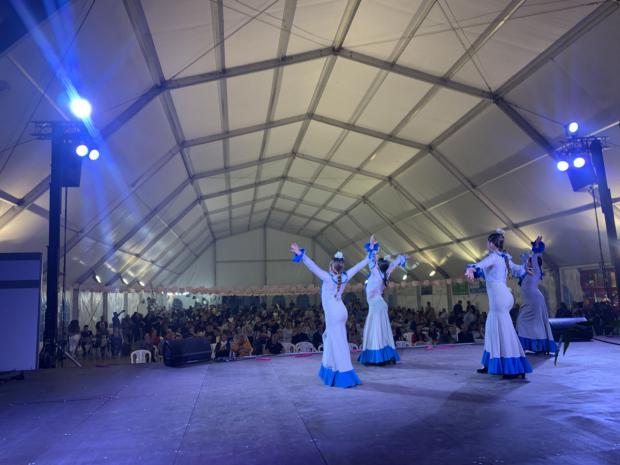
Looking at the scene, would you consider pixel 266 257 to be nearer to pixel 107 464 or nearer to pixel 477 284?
pixel 477 284

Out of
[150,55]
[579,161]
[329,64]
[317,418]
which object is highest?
[329,64]

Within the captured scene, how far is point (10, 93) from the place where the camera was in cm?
556

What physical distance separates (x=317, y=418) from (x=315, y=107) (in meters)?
8.72

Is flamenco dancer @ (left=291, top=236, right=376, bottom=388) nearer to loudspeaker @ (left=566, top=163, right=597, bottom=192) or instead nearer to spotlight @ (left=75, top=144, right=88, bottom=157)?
spotlight @ (left=75, top=144, right=88, bottom=157)

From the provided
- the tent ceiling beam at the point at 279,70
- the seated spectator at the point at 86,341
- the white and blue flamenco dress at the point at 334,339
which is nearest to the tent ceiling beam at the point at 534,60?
the tent ceiling beam at the point at 279,70

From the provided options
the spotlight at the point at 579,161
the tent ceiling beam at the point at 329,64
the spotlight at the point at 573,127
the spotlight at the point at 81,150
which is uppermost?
the tent ceiling beam at the point at 329,64

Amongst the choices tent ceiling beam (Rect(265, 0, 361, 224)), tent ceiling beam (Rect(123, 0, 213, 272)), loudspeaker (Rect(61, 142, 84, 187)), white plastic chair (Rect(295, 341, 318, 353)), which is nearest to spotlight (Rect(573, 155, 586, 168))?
tent ceiling beam (Rect(265, 0, 361, 224))

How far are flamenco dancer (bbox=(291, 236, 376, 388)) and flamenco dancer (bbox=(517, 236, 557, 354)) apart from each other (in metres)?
3.43

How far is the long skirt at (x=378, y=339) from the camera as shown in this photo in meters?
7.02

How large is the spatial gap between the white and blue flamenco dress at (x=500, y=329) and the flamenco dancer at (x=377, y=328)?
145 cm

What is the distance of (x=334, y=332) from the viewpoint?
18.2ft

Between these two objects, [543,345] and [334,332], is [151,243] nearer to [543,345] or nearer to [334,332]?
[334,332]

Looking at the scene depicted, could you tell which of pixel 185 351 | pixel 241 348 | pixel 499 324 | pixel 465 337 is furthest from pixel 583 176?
pixel 185 351

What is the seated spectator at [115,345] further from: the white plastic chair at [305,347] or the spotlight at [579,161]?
the spotlight at [579,161]
